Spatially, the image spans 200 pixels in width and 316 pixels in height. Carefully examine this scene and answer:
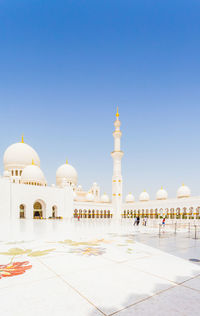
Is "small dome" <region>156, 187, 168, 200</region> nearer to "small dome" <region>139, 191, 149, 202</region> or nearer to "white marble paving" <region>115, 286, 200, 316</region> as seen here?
"small dome" <region>139, 191, 149, 202</region>

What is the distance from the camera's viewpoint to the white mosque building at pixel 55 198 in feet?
117

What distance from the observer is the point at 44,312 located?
98.5 inches

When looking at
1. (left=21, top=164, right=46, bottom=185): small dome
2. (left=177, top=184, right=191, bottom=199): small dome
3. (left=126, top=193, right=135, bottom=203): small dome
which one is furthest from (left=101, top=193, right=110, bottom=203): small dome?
(left=21, top=164, right=46, bottom=185): small dome

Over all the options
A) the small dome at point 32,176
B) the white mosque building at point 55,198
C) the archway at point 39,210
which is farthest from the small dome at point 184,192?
the small dome at point 32,176

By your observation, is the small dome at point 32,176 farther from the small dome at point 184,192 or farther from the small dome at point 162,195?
the small dome at point 184,192

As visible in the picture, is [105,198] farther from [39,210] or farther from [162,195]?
[39,210]

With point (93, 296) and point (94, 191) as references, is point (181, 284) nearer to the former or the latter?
point (93, 296)

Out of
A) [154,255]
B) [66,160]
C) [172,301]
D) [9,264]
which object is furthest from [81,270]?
[66,160]

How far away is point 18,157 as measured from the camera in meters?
46.6

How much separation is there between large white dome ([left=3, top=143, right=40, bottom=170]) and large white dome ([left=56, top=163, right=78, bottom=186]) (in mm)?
8812

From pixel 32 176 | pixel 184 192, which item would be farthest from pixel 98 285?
pixel 184 192

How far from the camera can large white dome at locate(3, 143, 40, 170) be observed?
46469 millimetres

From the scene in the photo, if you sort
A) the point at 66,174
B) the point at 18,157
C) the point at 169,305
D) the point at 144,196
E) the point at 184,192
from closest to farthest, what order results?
the point at 169,305 → the point at 18,157 → the point at 184,192 → the point at 66,174 → the point at 144,196

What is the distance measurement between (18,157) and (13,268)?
45.1 metres
